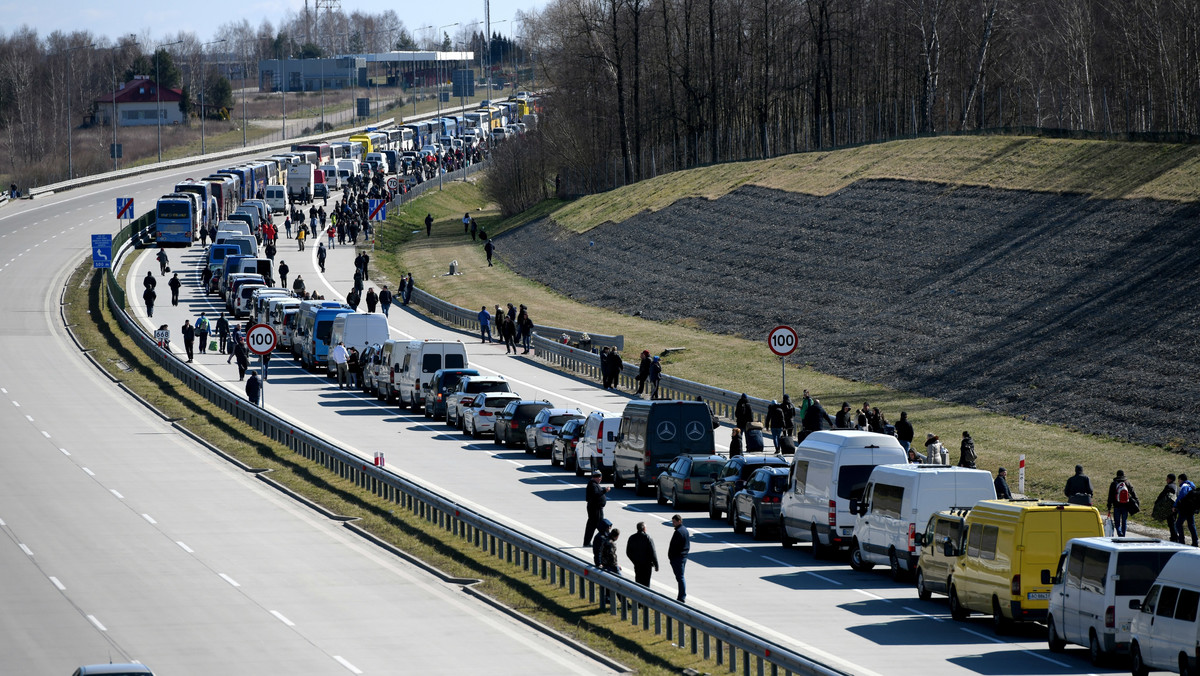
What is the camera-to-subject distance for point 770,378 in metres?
49.6

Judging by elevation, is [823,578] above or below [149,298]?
below

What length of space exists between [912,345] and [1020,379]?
22.5 ft

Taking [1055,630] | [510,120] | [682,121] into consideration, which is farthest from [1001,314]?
[510,120]

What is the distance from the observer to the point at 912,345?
51062mm

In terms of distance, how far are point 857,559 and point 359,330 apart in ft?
94.3

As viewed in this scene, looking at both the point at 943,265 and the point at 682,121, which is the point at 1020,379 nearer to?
the point at 943,265

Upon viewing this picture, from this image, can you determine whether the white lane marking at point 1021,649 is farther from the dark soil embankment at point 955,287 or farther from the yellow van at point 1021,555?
the dark soil embankment at point 955,287

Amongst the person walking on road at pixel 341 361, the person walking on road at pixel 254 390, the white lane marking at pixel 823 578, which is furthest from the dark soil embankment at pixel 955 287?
the person walking on road at pixel 254 390

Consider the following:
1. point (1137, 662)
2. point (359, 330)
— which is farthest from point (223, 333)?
point (1137, 662)

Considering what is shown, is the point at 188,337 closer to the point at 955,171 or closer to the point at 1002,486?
the point at 1002,486

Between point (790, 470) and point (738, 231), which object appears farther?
point (738, 231)

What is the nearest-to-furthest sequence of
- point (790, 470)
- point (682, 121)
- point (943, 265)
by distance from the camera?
point (790, 470), point (943, 265), point (682, 121)

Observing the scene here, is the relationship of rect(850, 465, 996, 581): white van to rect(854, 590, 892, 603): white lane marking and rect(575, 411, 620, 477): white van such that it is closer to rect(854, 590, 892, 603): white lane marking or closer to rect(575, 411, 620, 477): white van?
rect(854, 590, 892, 603): white lane marking

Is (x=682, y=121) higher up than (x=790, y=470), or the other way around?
(x=682, y=121)
